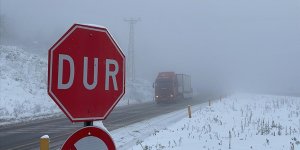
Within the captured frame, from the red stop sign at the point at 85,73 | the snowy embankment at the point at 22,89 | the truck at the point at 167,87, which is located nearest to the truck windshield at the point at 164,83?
the truck at the point at 167,87

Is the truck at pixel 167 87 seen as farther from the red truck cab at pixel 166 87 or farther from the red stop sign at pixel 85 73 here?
the red stop sign at pixel 85 73

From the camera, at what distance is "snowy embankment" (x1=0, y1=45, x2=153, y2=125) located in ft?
99.7

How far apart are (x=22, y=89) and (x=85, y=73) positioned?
37.9 metres

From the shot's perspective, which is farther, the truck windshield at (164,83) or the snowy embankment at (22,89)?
the truck windshield at (164,83)

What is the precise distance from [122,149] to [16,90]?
27.8 m

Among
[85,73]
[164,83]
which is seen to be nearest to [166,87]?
[164,83]

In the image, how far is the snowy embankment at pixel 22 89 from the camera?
3040 cm

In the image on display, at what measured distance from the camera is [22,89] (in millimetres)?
39750

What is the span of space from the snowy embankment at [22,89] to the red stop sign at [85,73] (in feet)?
70.6

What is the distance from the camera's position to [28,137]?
16578 millimetres

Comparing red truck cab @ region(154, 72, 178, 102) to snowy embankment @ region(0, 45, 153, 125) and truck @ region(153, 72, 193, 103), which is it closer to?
truck @ region(153, 72, 193, 103)

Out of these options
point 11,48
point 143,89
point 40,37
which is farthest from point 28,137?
point 40,37

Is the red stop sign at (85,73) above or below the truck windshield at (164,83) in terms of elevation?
above

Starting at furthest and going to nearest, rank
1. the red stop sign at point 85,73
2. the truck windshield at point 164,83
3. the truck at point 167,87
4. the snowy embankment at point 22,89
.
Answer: the truck windshield at point 164,83 → the truck at point 167,87 → the snowy embankment at point 22,89 → the red stop sign at point 85,73
